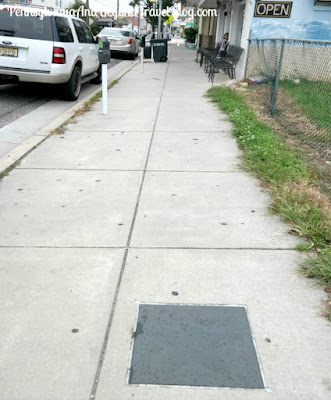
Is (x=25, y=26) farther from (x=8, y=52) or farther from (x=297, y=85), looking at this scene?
(x=297, y=85)

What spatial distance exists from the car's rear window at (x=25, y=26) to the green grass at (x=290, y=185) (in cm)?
416

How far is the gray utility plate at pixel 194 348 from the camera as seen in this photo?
213cm

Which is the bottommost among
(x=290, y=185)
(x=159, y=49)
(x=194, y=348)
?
(x=194, y=348)

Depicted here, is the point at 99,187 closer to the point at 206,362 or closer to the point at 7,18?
the point at 206,362

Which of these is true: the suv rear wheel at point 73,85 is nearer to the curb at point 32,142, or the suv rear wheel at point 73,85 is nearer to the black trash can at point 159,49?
the curb at point 32,142

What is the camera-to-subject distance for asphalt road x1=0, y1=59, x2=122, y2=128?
8070mm

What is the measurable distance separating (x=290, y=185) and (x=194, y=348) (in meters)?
2.68

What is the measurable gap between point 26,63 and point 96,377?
7.44 m

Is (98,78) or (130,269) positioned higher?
(98,78)

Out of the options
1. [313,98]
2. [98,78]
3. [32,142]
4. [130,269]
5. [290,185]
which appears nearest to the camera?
[130,269]

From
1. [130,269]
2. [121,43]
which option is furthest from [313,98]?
[121,43]

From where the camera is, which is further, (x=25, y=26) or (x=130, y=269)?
(x=25, y=26)

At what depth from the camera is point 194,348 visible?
2326mm

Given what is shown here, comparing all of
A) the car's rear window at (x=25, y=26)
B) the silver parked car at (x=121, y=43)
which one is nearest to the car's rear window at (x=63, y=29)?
the car's rear window at (x=25, y=26)
